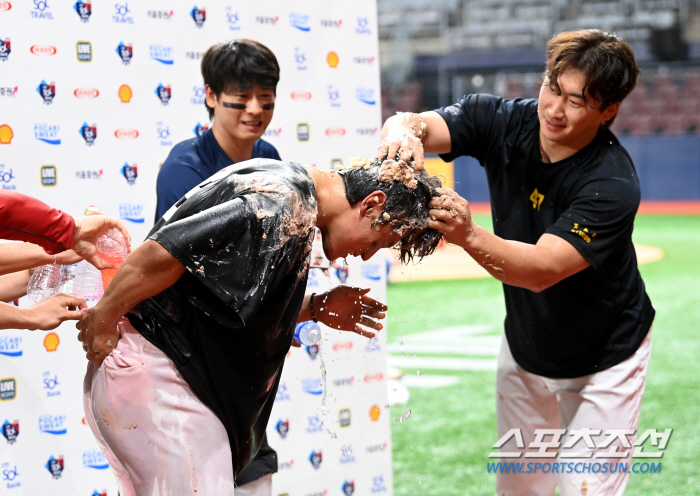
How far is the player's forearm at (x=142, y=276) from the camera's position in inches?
67.9

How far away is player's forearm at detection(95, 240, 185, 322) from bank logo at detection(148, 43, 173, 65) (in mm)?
1851

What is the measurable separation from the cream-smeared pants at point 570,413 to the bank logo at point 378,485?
1035mm

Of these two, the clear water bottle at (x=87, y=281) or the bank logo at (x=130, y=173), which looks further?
the bank logo at (x=130, y=173)

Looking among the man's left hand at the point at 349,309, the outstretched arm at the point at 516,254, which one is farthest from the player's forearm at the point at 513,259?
the man's left hand at the point at 349,309

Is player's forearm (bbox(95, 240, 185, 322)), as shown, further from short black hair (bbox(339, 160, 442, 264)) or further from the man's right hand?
short black hair (bbox(339, 160, 442, 264))

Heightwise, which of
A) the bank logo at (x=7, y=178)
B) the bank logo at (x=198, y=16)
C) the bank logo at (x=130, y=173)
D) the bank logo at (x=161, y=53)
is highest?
the bank logo at (x=198, y=16)

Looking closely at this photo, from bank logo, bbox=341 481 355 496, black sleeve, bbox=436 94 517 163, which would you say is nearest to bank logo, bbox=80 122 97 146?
black sleeve, bbox=436 94 517 163

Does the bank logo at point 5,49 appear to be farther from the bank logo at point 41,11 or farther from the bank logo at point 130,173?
the bank logo at point 130,173

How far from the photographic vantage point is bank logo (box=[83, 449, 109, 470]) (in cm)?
338

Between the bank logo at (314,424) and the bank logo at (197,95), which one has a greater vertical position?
the bank logo at (197,95)

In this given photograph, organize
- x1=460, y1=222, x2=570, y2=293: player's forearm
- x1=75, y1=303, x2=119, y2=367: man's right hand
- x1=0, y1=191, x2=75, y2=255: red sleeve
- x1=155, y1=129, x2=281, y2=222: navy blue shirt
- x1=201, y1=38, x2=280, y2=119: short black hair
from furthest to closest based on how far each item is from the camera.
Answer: x1=201, y1=38, x2=280, y2=119: short black hair
x1=155, y1=129, x2=281, y2=222: navy blue shirt
x1=460, y1=222, x2=570, y2=293: player's forearm
x1=0, y1=191, x2=75, y2=255: red sleeve
x1=75, y1=303, x2=119, y2=367: man's right hand

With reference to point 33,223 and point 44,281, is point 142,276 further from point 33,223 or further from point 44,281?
point 44,281

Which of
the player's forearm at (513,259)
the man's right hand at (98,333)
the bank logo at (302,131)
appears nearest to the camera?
the man's right hand at (98,333)

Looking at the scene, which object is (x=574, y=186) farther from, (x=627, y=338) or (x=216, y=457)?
(x=216, y=457)
